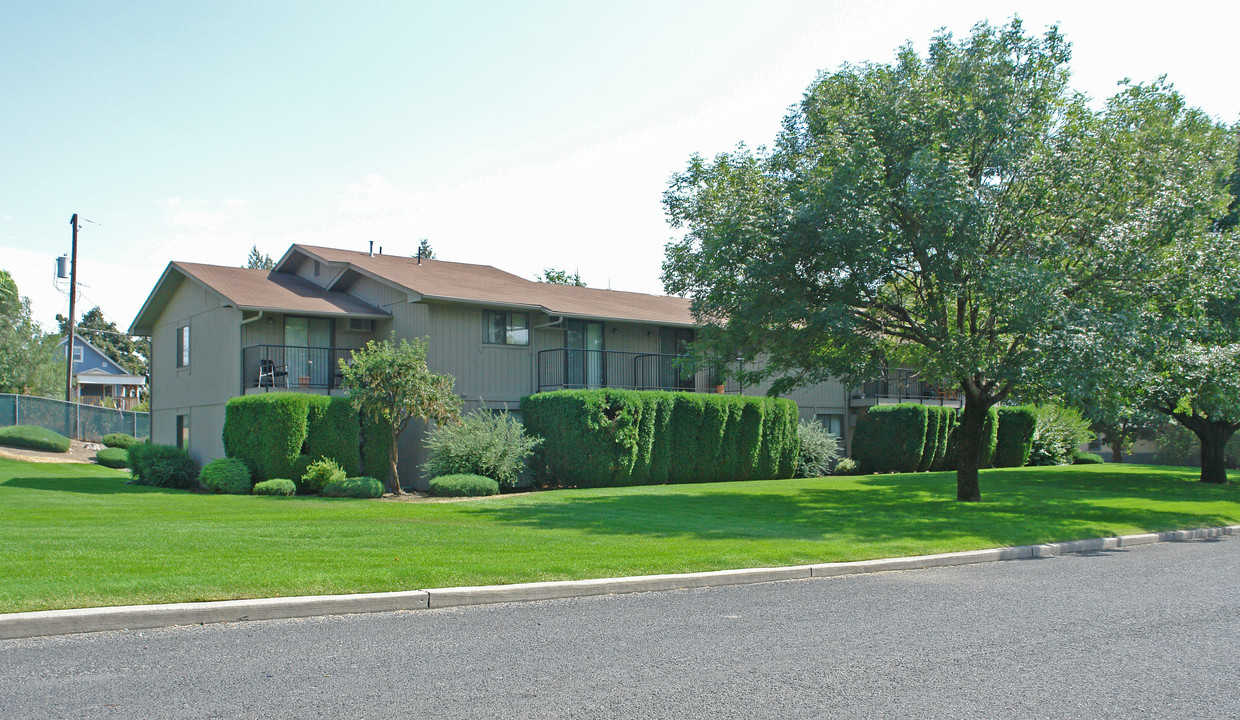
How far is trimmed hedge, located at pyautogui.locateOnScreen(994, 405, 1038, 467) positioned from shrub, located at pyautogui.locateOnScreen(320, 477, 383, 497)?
2346 centimetres

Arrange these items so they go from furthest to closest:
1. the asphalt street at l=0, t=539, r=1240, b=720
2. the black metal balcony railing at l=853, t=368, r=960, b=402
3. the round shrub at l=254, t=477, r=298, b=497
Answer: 1. the black metal balcony railing at l=853, t=368, r=960, b=402
2. the round shrub at l=254, t=477, r=298, b=497
3. the asphalt street at l=0, t=539, r=1240, b=720

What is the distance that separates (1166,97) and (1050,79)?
2981 millimetres

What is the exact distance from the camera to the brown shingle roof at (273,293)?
894 inches

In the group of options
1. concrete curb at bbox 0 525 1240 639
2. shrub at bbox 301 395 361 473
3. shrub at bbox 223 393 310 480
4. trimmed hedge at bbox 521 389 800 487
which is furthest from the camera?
trimmed hedge at bbox 521 389 800 487

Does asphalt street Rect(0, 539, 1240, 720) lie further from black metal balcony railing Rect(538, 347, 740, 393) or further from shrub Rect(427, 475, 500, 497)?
black metal balcony railing Rect(538, 347, 740, 393)

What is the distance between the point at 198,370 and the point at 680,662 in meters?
22.7

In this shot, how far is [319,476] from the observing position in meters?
20.1

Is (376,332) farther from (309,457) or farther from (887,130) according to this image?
(887,130)

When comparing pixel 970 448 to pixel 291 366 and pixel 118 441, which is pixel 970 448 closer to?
pixel 291 366

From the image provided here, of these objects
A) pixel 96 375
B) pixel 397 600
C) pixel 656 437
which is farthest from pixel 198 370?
pixel 96 375

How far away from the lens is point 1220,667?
20.9 ft

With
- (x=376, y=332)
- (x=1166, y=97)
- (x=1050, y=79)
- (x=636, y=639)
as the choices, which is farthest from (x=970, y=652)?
(x=376, y=332)

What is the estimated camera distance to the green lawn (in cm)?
861

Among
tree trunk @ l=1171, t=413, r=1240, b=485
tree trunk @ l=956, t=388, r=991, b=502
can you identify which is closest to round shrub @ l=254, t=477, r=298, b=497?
tree trunk @ l=956, t=388, r=991, b=502
